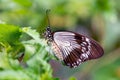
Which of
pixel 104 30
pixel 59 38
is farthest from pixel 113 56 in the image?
pixel 59 38

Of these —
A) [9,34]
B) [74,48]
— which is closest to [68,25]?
[74,48]

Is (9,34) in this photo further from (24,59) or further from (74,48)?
(74,48)

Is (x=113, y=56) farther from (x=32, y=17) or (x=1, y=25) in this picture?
(x=1, y=25)

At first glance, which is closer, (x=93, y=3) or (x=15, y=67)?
(x=15, y=67)

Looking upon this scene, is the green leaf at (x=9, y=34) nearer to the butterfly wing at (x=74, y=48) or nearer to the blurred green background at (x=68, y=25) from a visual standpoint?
the blurred green background at (x=68, y=25)

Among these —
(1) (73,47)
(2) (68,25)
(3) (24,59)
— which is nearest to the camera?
(3) (24,59)

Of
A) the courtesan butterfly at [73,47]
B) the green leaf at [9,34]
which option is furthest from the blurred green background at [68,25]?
the courtesan butterfly at [73,47]

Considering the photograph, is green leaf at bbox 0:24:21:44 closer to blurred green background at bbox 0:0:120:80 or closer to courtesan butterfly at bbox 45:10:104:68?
blurred green background at bbox 0:0:120:80

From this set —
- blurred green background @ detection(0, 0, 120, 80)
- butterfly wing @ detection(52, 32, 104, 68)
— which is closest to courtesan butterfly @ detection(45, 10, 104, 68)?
butterfly wing @ detection(52, 32, 104, 68)
